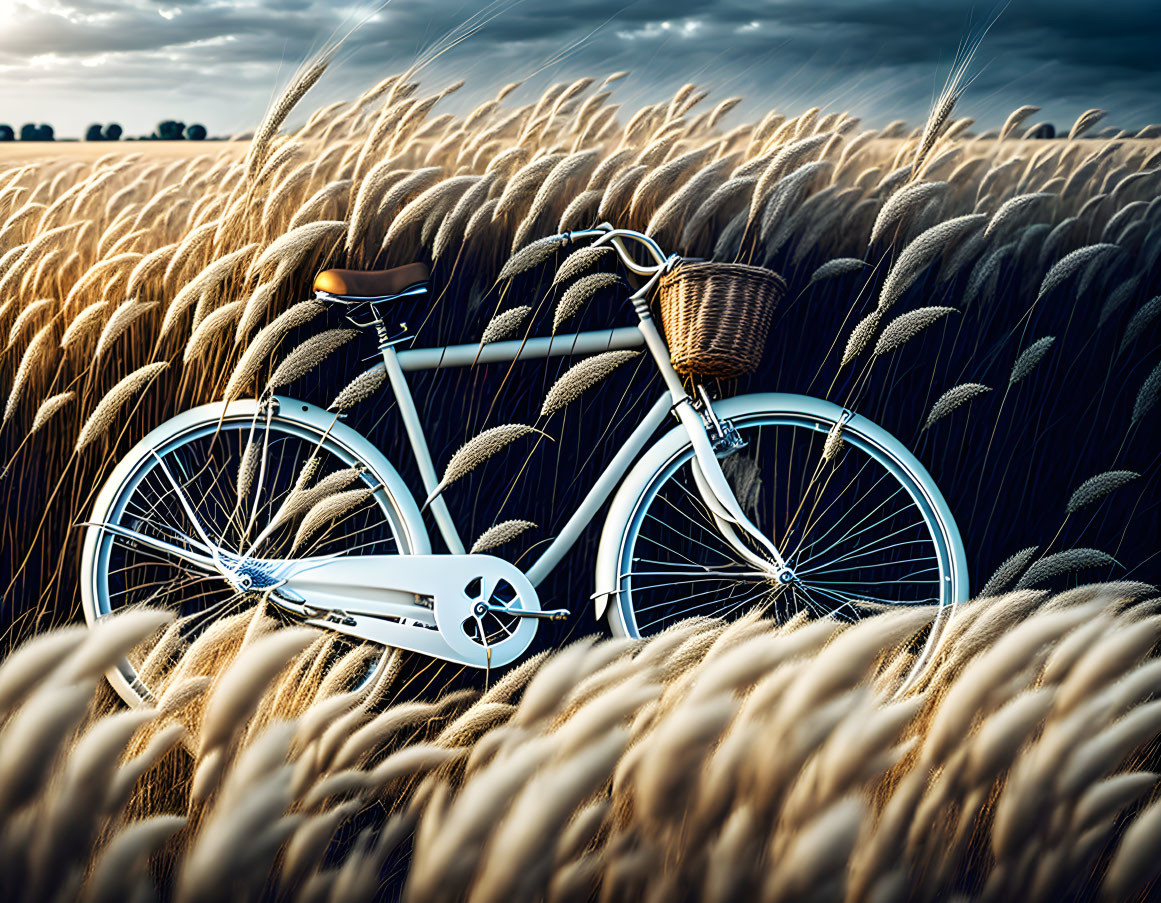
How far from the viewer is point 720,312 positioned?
1831 millimetres

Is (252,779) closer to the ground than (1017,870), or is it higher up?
higher up

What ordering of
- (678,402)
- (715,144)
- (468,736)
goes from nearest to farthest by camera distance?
(468,736)
(678,402)
(715,144)

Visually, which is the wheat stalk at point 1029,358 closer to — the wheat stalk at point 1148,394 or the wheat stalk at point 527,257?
the wheat stalk at point 1148,394

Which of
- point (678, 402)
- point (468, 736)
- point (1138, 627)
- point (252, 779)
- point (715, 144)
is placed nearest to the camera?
point (252, 779)

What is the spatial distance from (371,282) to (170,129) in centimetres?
66

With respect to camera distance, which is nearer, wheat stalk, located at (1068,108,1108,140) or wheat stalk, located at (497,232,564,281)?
wheat stalk, located at (497,232,564,281)

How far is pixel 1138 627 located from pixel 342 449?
1.66 metres

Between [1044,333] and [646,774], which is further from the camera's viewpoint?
[1044,333]

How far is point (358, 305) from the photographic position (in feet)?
6.56

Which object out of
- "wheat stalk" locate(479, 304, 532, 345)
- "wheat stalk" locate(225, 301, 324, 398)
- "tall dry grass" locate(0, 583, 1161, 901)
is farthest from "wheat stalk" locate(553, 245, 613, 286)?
"tall dry grass" locate(0, 583, 1161, 901)

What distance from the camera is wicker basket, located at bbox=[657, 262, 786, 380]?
6.01ft

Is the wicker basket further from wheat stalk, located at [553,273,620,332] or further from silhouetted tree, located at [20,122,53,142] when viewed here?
silhouetted tree, located at [20,122,53,142]

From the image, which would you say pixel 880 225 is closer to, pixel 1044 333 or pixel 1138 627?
pixel 1044 333

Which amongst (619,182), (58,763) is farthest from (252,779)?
(619,182)
